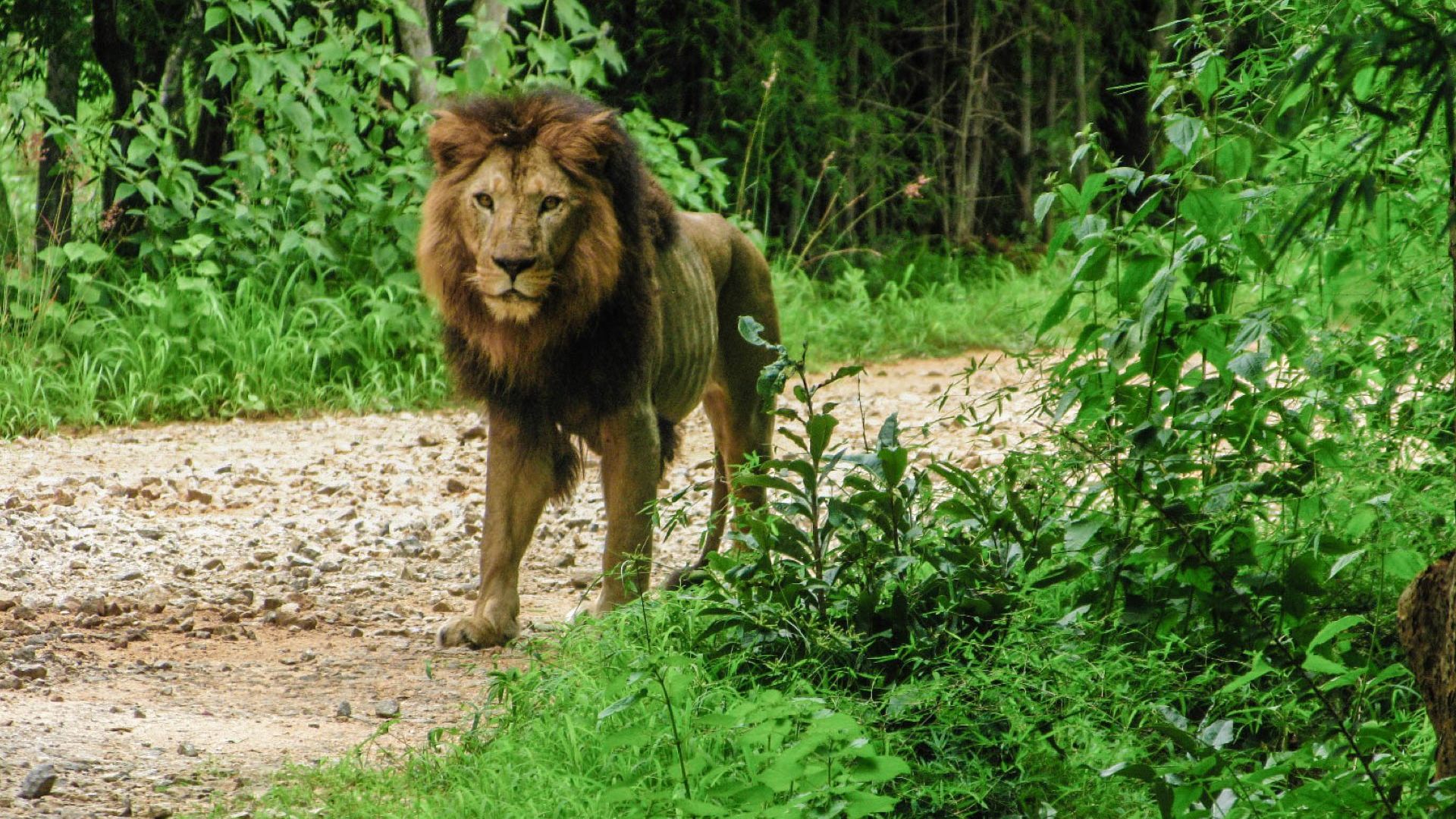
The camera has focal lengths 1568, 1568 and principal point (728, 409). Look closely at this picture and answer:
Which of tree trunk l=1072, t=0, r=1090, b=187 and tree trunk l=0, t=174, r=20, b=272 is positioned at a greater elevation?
tree trunk l=1072, t=0, r=1090, b=187

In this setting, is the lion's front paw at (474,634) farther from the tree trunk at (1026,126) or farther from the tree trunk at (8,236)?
the tree trunk at (1026,126)

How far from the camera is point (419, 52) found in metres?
7.85

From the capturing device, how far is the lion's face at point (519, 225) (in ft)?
12.8

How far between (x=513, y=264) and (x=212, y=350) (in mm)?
3436

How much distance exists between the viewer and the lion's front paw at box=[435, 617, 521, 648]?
4.02 meters

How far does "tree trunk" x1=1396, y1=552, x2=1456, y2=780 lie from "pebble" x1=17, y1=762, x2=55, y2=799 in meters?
2.28

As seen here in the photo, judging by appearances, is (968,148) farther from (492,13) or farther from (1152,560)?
(1152,560)

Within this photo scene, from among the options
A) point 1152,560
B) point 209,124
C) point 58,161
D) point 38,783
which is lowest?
point 38,783

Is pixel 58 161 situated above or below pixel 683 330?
above

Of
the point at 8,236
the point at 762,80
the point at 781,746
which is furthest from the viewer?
the point at 762,80

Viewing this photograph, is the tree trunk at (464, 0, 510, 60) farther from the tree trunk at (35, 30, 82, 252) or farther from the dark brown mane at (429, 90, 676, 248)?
the dark brown mane at (429, 90, 676, 248)

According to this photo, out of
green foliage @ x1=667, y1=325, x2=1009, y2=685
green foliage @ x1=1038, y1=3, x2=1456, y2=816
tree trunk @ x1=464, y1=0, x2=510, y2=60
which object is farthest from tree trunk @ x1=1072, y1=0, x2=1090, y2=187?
green foliage @ x1=667, y1=325, x2=1009, y2=685

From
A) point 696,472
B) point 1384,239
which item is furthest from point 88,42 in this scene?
point 1384,239

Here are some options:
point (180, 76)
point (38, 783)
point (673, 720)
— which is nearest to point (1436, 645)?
point (673, 720)
